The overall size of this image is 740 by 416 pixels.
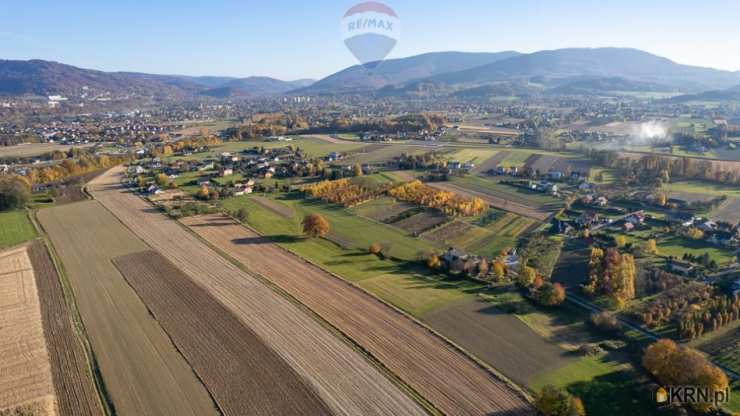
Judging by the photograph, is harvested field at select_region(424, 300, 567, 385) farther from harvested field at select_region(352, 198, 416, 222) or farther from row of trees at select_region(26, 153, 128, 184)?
row of trees at select_region(26, 153, 128, 184)

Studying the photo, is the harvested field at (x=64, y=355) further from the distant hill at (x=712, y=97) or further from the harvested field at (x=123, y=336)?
the distant hill at (x=712, y=97)

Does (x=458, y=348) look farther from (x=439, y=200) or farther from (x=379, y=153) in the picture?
(x=379, y=153)

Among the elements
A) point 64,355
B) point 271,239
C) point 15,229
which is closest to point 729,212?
point 271,239

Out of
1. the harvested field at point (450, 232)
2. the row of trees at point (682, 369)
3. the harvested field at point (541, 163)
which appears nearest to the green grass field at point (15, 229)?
the harvested field at point (450, 232)

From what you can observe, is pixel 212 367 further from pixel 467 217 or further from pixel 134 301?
pixel 467 217

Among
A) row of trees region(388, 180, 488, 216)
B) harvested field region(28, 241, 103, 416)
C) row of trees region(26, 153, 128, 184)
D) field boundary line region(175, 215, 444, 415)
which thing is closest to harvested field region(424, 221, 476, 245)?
row of trees region(388, 180, 488, 216)

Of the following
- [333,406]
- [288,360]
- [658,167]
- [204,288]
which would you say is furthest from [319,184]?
[658,167]
